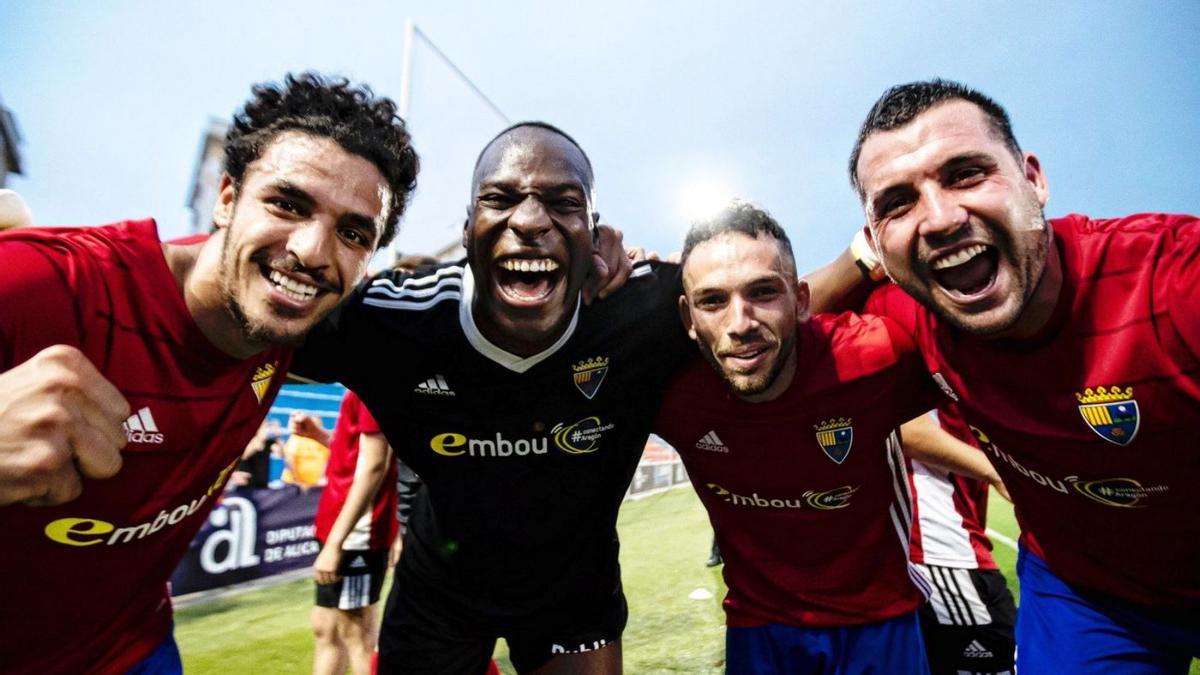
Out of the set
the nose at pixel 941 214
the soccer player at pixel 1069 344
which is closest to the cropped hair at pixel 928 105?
the soccer player at pixel 1069 344

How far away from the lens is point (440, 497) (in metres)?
2.57

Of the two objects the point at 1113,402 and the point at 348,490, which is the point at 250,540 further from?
the point at 1113,402

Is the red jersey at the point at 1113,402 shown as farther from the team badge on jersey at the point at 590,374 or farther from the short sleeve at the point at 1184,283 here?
the team badge on jersey at the point at 590,374

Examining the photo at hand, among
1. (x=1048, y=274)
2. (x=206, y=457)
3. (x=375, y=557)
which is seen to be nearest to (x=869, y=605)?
(x=1048, y=274)

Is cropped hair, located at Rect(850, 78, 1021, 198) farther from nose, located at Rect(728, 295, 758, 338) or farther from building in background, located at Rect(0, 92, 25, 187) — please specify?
building in background, located at Rect(0, 92, 25, 187)

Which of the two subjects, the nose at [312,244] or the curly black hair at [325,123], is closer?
the nose at [312,244]

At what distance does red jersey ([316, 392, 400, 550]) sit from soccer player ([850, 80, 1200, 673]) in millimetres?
3484

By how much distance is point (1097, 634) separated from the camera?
2205 millimetres

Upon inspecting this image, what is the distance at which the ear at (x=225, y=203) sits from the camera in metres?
2.09

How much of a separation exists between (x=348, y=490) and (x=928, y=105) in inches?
176

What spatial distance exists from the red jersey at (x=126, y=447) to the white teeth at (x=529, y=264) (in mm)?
996

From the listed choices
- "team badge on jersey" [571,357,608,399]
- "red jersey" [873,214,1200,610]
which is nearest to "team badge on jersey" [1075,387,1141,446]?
"red jersey" [873,214,1200,610]

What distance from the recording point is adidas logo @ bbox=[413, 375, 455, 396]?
2.39m

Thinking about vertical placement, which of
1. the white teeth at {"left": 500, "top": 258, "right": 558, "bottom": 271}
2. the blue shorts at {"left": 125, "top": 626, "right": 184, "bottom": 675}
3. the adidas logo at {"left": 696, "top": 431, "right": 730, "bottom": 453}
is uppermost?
the white teeth at {"left": 500, "top": 258, "right": 558, "bottom": 271}
